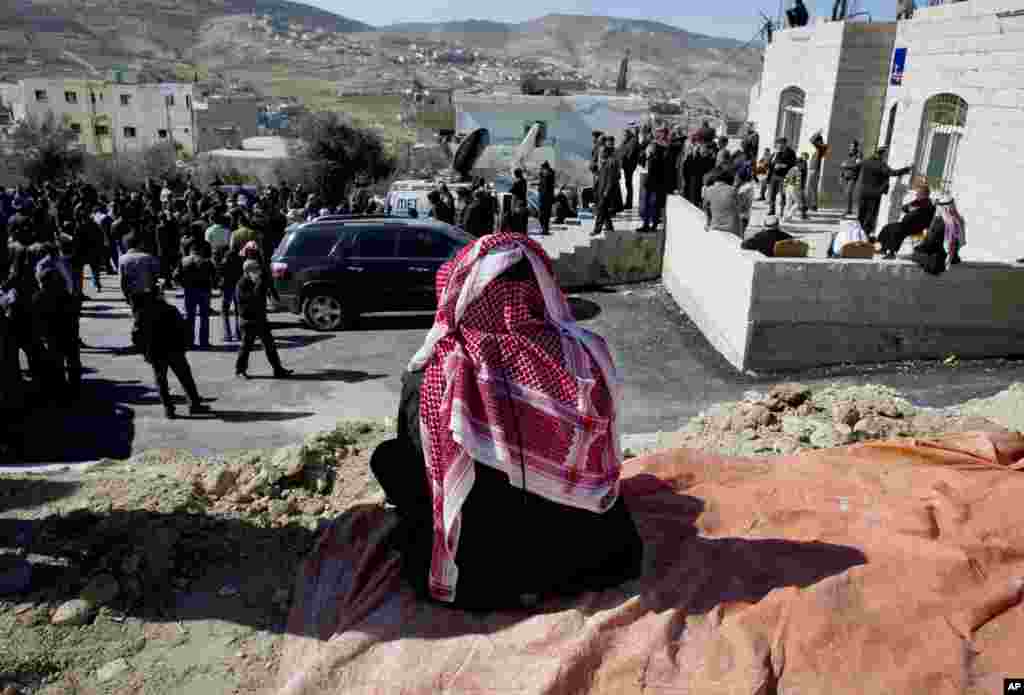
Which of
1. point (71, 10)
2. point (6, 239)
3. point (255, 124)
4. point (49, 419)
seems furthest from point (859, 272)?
point (71, 10)

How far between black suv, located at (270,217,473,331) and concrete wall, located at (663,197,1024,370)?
16.4 feet

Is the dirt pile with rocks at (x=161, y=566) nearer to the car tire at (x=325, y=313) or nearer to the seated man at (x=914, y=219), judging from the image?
the car tire at (x=325, y=313)

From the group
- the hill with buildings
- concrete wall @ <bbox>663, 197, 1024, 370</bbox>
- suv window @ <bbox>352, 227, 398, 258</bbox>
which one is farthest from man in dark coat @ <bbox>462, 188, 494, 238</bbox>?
the hill with buildings

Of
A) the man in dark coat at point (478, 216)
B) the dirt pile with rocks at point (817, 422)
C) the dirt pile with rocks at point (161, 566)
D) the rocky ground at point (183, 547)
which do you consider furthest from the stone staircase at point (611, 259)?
the dirt pile with rocks at point (161, 566)

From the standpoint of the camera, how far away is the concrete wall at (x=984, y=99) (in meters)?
11.3

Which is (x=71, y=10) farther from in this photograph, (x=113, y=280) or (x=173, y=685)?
(x=173, y=685)

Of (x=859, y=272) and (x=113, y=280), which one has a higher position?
(x=859, y=272)

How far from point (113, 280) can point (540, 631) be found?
1641 cm

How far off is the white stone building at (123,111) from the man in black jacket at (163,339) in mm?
77302

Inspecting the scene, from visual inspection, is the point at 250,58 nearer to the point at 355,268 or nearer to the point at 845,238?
the point at 355,268

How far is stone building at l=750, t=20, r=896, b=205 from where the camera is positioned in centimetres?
1541

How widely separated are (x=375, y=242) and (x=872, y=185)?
26.2 ft

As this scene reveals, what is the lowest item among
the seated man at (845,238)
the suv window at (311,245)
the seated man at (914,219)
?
the suv window at (311,245)

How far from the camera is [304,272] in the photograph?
1222cm
